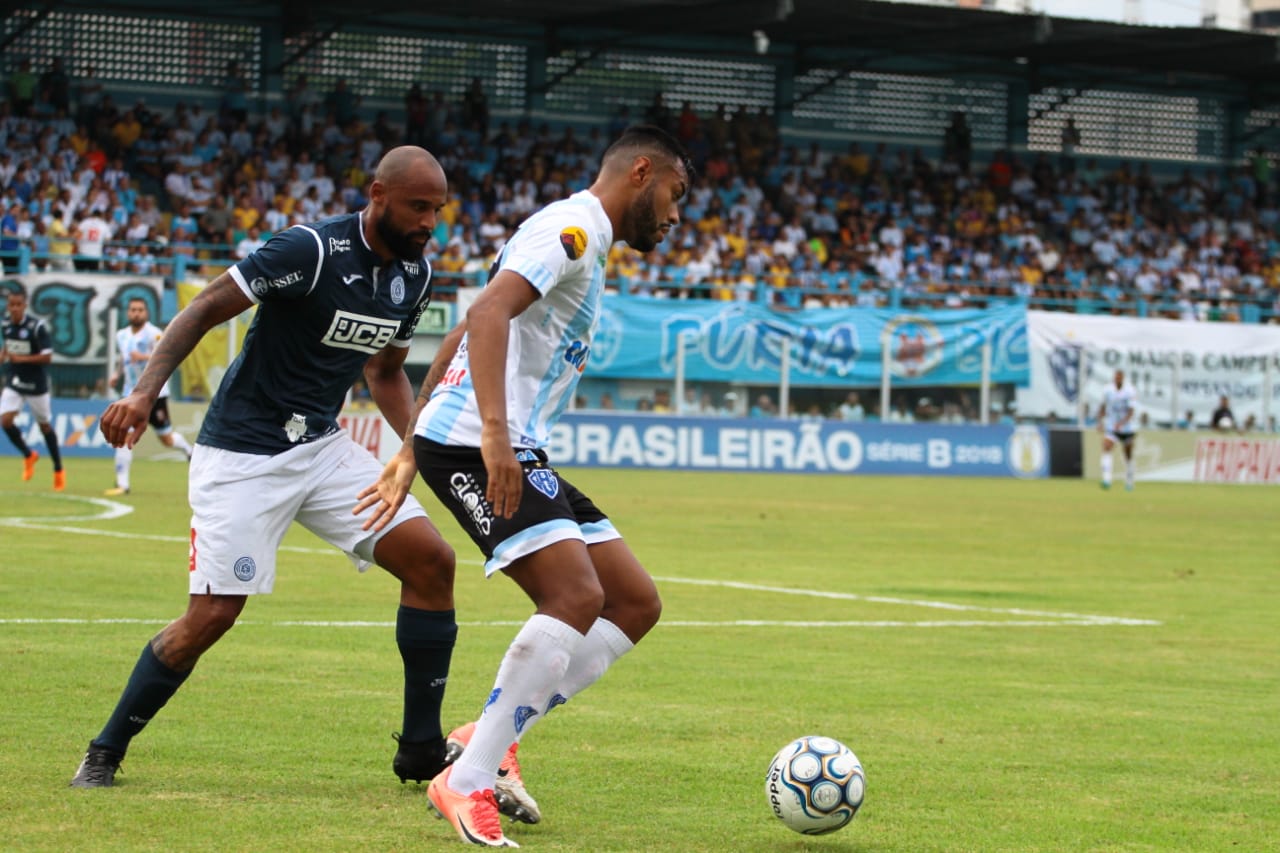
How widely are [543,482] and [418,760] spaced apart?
1191 mm

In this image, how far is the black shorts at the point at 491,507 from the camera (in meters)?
5.50

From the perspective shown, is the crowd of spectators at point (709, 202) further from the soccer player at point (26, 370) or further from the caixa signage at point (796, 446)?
the soccer player at point (26, 370)

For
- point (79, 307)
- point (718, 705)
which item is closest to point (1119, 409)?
point (79, 307)

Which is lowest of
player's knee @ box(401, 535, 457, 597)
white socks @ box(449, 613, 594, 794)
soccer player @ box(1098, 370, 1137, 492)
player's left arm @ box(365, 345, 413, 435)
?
soccer player @ box(1098, 370, 1137, 492)

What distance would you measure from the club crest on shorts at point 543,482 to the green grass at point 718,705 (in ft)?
3.35

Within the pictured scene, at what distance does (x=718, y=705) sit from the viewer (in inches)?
323

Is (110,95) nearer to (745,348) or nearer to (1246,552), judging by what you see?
(745,348)

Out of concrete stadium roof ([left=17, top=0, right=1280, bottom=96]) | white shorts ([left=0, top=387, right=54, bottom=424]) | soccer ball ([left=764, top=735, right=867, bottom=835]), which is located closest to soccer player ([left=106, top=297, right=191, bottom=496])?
white shorts ([left=0, top=387, right=54, bottom=424])

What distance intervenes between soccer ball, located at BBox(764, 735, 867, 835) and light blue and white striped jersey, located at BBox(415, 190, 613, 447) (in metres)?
1.26

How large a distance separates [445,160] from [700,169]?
6.14 meters

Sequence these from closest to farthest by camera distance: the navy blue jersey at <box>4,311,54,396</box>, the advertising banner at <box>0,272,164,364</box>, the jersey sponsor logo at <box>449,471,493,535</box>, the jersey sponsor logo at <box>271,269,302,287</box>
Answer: the jersey sponsor logo at <box>449,471,493,535</box> → the jersey sponsor logo at <box>271,269,302,287</box> → the navy blue jersey at <box>4,311,54,396</box> → the advertising banner at <box>0,272,164,364</box>

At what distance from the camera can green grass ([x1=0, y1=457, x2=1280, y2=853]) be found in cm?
573

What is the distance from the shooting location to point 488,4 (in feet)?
134

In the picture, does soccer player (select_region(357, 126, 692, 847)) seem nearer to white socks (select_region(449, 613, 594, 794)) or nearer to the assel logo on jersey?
white socks (select_region(449, 613, 594, 794))
